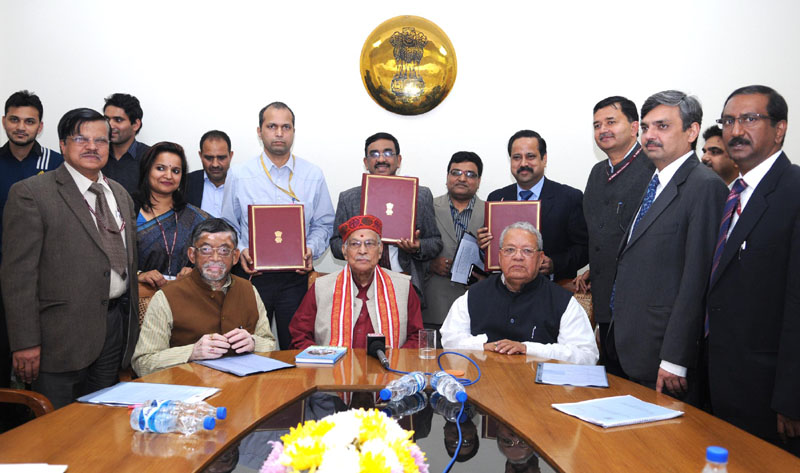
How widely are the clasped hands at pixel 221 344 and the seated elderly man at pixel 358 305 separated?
59cm

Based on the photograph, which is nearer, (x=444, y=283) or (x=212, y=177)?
(x=444, y=283)

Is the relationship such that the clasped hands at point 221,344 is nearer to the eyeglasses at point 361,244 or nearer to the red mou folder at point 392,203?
the eyeglasses at point 361,244

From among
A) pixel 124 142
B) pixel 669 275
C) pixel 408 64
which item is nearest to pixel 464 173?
pixel 408 64

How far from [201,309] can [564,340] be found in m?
1.93

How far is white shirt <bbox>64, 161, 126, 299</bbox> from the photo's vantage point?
3.15 metres

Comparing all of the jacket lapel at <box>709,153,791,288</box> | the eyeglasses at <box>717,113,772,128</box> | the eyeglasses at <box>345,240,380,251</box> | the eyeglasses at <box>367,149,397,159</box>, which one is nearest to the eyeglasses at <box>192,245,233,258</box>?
the eyeglasses at <box>345,240,380,251</box>

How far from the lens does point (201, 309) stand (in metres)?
3.04

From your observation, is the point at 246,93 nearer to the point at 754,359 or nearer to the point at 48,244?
the point at 48,244

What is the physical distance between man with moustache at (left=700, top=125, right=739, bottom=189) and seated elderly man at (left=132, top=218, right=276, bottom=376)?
145 inches

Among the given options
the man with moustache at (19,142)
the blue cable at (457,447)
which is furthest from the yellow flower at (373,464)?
the man with moustache at (19,142)

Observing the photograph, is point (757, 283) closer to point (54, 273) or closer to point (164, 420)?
point (164, 420)

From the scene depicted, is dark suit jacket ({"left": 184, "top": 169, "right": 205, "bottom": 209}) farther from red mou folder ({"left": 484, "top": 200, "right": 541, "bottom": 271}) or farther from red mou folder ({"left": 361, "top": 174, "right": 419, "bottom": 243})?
red mou folder ({"left": 484, "top": 200, "right": 541, "bottom": 271})

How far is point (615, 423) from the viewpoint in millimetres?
1937

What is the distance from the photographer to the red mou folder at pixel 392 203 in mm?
4137
